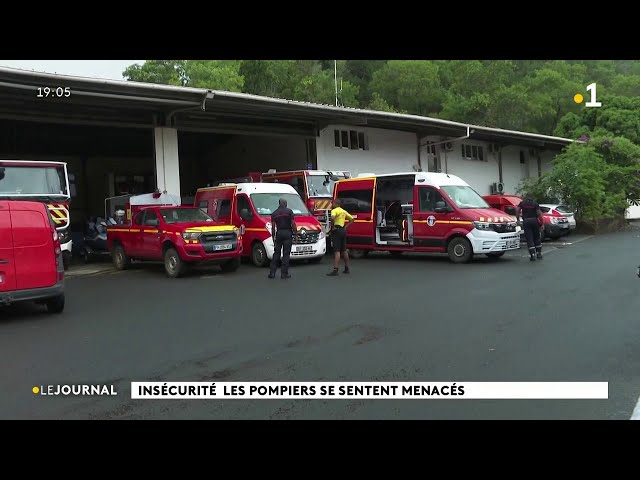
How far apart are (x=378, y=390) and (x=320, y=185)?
14891mm

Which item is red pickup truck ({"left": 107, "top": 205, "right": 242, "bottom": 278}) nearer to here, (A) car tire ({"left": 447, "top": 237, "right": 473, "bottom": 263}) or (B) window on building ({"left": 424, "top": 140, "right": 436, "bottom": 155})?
(A) car tire ({"left": 447, "top": 237, "right": 473, "bottom": 263})

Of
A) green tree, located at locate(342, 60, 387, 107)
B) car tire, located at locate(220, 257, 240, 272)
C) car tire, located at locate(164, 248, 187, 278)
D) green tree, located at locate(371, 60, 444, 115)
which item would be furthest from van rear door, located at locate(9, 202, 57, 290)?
green tree, located at locate(342, 60, 387, 107)

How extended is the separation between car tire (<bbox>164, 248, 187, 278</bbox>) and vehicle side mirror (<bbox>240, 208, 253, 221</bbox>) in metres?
2.65

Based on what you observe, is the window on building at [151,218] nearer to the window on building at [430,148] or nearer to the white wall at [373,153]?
the white wall at [373,153]

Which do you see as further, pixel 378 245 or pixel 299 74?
pixel 299 74

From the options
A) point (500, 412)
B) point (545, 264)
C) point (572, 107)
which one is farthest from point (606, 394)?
point (572, 107)

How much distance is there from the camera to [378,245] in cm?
1736

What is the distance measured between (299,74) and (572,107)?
73.9 feet

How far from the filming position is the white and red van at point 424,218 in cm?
1524

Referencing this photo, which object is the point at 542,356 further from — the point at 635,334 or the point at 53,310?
the point at 53,310

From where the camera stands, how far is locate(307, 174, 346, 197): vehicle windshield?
19.7m

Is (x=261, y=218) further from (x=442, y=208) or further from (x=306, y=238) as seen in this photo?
(x=442, y=208)

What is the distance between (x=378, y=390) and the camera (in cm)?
546

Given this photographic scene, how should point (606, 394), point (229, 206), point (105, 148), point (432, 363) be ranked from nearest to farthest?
1. point (606, 394)
2. point (432, 363)
3. point (229, 206)
4. point (105, 148)
